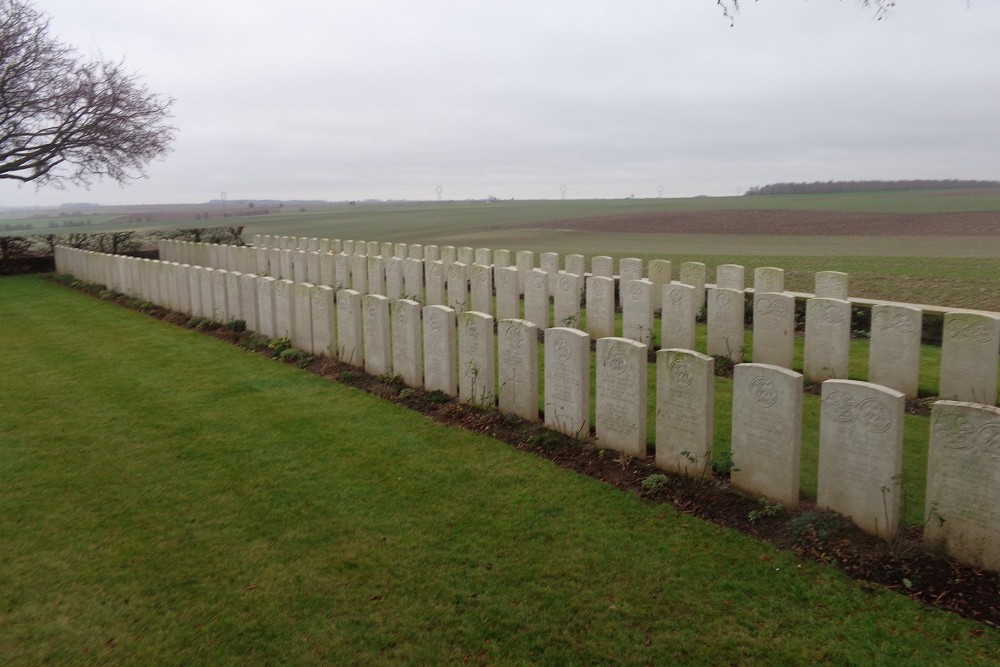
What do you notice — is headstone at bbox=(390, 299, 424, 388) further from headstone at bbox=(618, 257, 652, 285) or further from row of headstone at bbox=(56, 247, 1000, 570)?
headstone at bbox=(618, 257, 652, 285)

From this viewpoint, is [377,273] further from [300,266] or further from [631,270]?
[631,270]

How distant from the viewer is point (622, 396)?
5.83m

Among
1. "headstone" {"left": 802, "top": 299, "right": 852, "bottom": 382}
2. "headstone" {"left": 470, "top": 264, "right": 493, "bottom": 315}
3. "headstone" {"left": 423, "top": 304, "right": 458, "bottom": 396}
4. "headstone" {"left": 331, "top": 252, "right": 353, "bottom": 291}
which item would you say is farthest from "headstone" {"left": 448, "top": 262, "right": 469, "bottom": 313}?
"headstone" {"left": 802, "top": 299, "right": 852, "bottom": 382}

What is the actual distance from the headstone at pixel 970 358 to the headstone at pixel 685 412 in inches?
132

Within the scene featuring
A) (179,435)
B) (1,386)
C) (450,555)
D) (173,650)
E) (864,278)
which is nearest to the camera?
(173,650)

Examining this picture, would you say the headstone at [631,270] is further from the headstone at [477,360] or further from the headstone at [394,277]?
the headstone at [477,360]

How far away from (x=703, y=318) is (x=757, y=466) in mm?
7470

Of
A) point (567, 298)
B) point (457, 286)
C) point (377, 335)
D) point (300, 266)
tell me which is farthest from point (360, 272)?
point (377, 335)

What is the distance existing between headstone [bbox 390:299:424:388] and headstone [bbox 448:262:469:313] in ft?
14.2

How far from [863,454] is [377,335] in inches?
216

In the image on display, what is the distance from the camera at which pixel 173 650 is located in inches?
140

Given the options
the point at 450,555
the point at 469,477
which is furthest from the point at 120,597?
the point at 469,477

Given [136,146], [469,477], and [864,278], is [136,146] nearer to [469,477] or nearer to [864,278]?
[864,278]

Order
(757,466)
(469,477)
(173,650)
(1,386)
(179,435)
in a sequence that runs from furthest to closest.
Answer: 1. (1,386)
2. (179,435)
3. (469,477)
4. (757,466)
5. (173,650)
